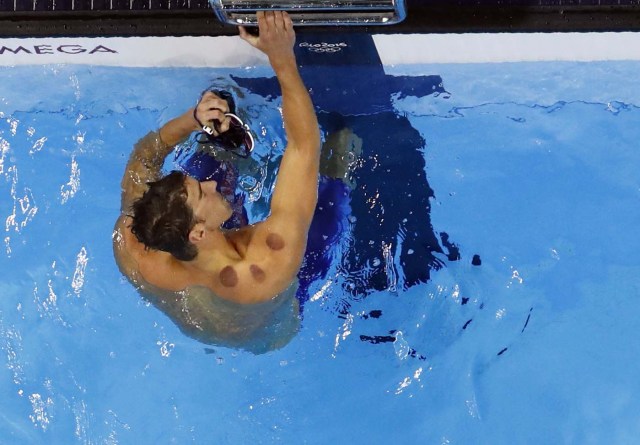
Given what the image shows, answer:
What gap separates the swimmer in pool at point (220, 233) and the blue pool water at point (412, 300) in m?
0.35

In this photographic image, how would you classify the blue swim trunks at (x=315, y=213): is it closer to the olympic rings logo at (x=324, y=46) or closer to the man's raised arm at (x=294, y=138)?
the man's raised arm at (x=294, y=138)

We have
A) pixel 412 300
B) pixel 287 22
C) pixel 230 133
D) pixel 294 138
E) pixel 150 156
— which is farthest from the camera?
pixel 412 300

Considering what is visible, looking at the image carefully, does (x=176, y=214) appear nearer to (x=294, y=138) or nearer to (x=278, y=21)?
(x=294, y=138)

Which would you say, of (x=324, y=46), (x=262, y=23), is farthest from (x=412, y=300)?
(x=262, y=23)

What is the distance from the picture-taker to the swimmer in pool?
1958 mm

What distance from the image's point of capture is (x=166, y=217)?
6.34ft

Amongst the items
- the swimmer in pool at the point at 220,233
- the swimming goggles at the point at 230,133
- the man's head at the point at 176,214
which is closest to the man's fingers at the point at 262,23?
Result: the swimmer in pool at the point at 220,233

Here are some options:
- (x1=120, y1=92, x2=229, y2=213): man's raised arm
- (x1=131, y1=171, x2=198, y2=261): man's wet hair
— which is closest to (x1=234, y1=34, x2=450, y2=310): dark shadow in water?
(x1=120, y1=92, x2=229, y2=213): man's raised arm

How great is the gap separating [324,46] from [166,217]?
3.42 feet

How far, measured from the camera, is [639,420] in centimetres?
268

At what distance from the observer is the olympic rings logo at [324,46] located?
2666mm

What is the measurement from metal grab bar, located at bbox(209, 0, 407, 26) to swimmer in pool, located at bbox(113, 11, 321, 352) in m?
0.04

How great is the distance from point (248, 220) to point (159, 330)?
593 millimetres

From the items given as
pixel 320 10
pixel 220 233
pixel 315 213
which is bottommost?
pixel 315 213
